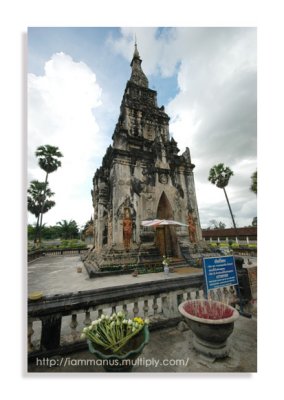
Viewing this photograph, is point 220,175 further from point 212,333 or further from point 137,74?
point 212,333

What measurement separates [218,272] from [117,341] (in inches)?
79.2

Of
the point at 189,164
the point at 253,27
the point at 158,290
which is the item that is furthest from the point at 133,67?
the point at 158,290

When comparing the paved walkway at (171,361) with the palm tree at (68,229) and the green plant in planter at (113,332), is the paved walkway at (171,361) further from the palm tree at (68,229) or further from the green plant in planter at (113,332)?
the palm tree at (68,229)

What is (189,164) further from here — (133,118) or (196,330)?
(196,330)

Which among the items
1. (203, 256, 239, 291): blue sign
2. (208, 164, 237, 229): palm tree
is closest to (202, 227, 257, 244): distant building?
(208, 164, 237, 229): palm tree

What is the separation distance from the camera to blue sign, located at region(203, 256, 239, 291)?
3.10 meters

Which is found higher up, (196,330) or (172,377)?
(196,330)

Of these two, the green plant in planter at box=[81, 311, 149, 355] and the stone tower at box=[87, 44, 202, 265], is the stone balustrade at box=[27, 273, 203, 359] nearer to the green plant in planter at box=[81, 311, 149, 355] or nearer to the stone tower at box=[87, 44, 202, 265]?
the green plant in planter at box=[81, 311, 149, 355]

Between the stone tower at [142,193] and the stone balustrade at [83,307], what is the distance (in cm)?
582

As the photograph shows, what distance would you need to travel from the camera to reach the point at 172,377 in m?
2.47

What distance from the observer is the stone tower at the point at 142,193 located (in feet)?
32.3

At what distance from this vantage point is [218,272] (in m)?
3.23

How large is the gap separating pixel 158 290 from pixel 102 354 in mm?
1452

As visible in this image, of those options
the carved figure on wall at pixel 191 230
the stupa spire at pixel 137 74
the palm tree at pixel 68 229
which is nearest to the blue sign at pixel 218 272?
the carved figure on wall at pixel 191 230
